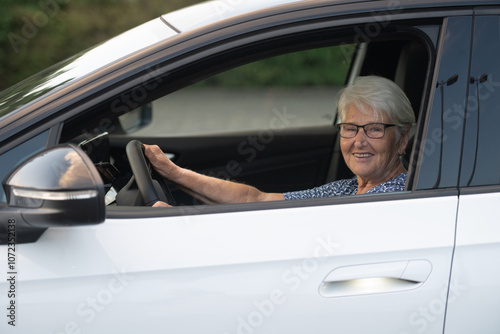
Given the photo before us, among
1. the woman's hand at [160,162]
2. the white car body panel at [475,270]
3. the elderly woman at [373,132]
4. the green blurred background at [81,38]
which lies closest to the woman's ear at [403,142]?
the elderly woman at [373,132]

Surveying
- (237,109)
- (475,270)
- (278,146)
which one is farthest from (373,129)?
(237,109)

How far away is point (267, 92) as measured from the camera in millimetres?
10203

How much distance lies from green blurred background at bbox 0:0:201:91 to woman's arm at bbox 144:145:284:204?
5850 millimetres

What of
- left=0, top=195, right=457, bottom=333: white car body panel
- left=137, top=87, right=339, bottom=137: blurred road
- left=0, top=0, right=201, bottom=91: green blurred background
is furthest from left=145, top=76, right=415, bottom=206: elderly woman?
left=0, top=0, right=201, bottom=91: green blurred background

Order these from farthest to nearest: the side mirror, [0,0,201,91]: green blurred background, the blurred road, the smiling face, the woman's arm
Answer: the blurred road < [0,0,201,91]: green blurred background < the woman's arm < the smiling face < the side mirror

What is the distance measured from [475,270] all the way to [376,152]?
74 centimetres

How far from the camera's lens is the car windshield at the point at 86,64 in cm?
179

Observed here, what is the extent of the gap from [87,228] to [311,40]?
845 mm

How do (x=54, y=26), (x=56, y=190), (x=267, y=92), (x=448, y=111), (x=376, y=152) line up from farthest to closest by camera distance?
(x=267, y=92) < (x=54, y=26) < (x=376, y=152) < (x=448, y=111) < (x=56, y=190)

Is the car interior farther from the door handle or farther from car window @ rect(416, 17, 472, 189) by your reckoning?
the door handle

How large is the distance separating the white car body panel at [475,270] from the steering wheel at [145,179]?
94cm

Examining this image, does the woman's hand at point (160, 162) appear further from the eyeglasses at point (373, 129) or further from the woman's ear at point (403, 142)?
the woman's ear at point (403, 142)

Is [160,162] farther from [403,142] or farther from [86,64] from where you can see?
[403,142]

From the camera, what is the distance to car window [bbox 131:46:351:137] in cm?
914
